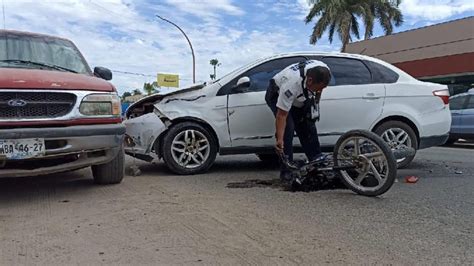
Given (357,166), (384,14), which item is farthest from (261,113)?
(384,14)

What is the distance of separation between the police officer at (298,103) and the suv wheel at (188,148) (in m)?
1.03

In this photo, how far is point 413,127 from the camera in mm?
6602

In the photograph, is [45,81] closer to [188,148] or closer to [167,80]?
[188,148]

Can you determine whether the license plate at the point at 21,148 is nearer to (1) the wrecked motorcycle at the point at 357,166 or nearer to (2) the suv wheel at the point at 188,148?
(2) the suv wheel at the point at 188,148

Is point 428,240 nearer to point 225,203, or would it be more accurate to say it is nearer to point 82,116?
point 225,203

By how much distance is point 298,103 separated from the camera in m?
5.51

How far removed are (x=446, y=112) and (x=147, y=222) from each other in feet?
15.4

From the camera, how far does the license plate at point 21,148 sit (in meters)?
4.22

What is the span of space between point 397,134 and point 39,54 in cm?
470

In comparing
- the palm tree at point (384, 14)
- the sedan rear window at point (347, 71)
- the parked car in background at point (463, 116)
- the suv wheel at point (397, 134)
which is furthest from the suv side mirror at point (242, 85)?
the palm tree at point (384, 14)

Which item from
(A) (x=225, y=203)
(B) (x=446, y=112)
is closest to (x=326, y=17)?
(B) (x=446, y=112)

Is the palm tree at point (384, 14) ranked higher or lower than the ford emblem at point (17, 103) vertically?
higher

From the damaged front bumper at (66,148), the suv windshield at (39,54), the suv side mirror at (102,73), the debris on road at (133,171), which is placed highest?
the suv windshield at (39,54)

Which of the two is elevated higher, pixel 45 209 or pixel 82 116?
pixel 82 116
